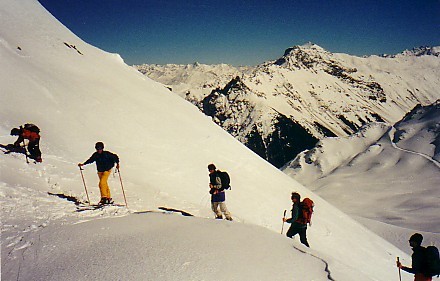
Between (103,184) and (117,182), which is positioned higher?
(103,184)

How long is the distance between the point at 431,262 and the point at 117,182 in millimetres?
13073

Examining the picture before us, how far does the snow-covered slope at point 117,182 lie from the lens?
712 centimetres

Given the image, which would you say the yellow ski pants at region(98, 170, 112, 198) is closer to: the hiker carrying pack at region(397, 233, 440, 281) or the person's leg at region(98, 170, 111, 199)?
the person's leg at region(98, 170, 111, 199)

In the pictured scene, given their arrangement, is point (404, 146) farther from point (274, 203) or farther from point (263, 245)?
point (263, 245)

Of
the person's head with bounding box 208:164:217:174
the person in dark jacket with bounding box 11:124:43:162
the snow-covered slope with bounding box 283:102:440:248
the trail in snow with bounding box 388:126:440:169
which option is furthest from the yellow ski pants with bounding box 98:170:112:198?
the trail in snow with bounding box 388:126:440:169

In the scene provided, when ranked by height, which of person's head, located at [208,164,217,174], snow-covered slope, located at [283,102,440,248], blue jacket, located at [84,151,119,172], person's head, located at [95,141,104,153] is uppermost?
person's head, located at [95,141,104,153]

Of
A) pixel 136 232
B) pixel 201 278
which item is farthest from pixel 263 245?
pixel 136 232

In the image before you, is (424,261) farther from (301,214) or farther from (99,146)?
(99,146)

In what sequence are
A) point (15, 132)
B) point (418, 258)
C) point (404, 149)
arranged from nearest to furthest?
1. point (418, 258)
2. point (15, 132)
3. point (404, 149)

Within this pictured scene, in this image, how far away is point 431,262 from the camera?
24.1 ft

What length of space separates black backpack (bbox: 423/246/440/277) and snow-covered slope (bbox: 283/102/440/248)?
1140 inches

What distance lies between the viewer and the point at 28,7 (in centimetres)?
A: 3444

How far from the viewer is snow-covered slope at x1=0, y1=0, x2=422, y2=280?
7117mm

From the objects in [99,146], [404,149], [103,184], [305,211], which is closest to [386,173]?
[404,149]
